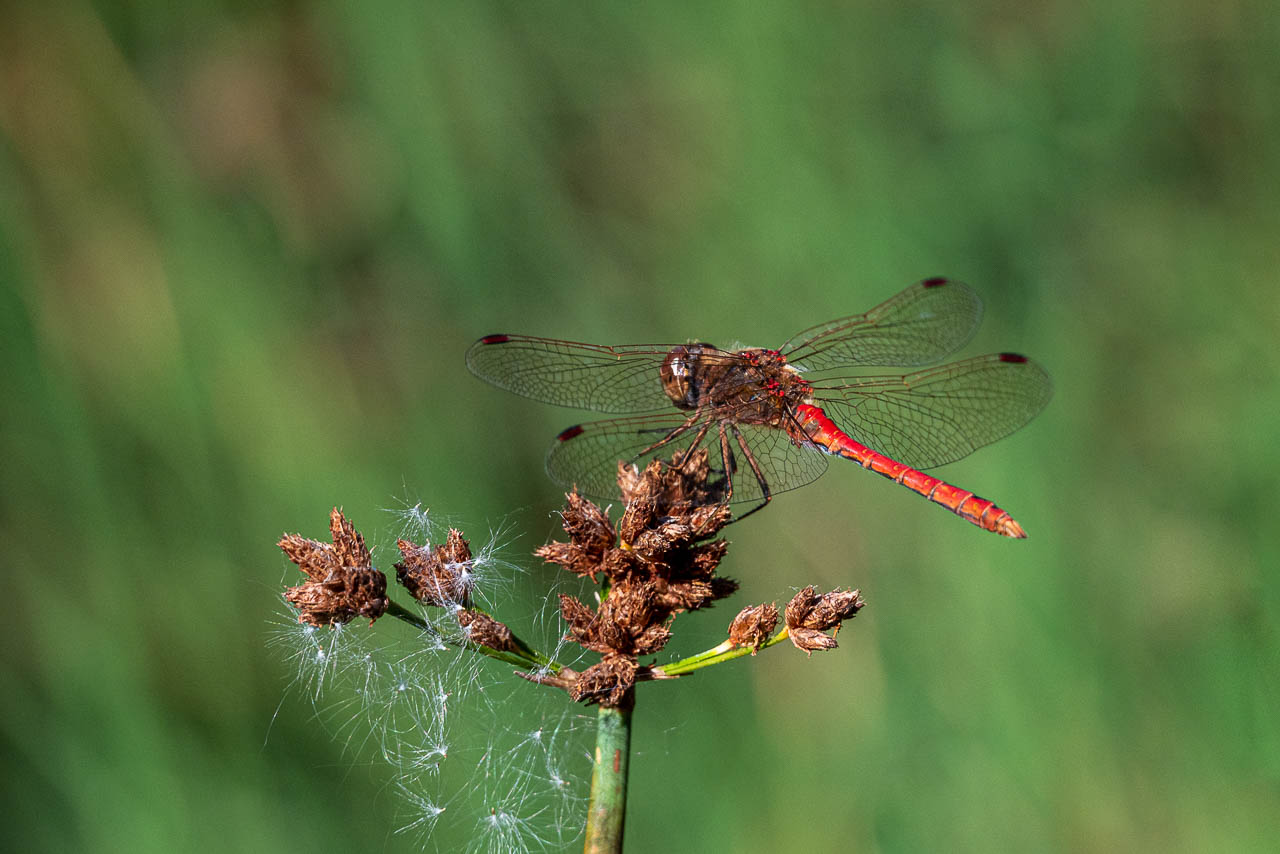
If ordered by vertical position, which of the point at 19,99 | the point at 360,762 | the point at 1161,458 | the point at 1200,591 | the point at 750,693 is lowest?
the point at 360,762

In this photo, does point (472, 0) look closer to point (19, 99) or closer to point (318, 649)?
point (19, 99)

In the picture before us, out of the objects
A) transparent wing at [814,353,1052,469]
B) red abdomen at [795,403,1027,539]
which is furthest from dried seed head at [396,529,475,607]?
transparent wing at [814,353,1052,469]

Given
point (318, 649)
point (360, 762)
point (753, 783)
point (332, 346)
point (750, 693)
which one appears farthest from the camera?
point (332, 346)

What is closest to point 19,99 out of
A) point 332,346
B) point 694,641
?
point 332,346

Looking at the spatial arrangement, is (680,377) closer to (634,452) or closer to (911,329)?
(634,452)

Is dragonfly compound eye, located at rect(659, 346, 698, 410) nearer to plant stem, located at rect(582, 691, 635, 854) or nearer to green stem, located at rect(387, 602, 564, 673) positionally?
green stem, located at rect(387, 602, 564, 673)

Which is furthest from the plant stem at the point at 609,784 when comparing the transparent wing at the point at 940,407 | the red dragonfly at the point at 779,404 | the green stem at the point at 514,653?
the transparent wing at the point at 940,407
